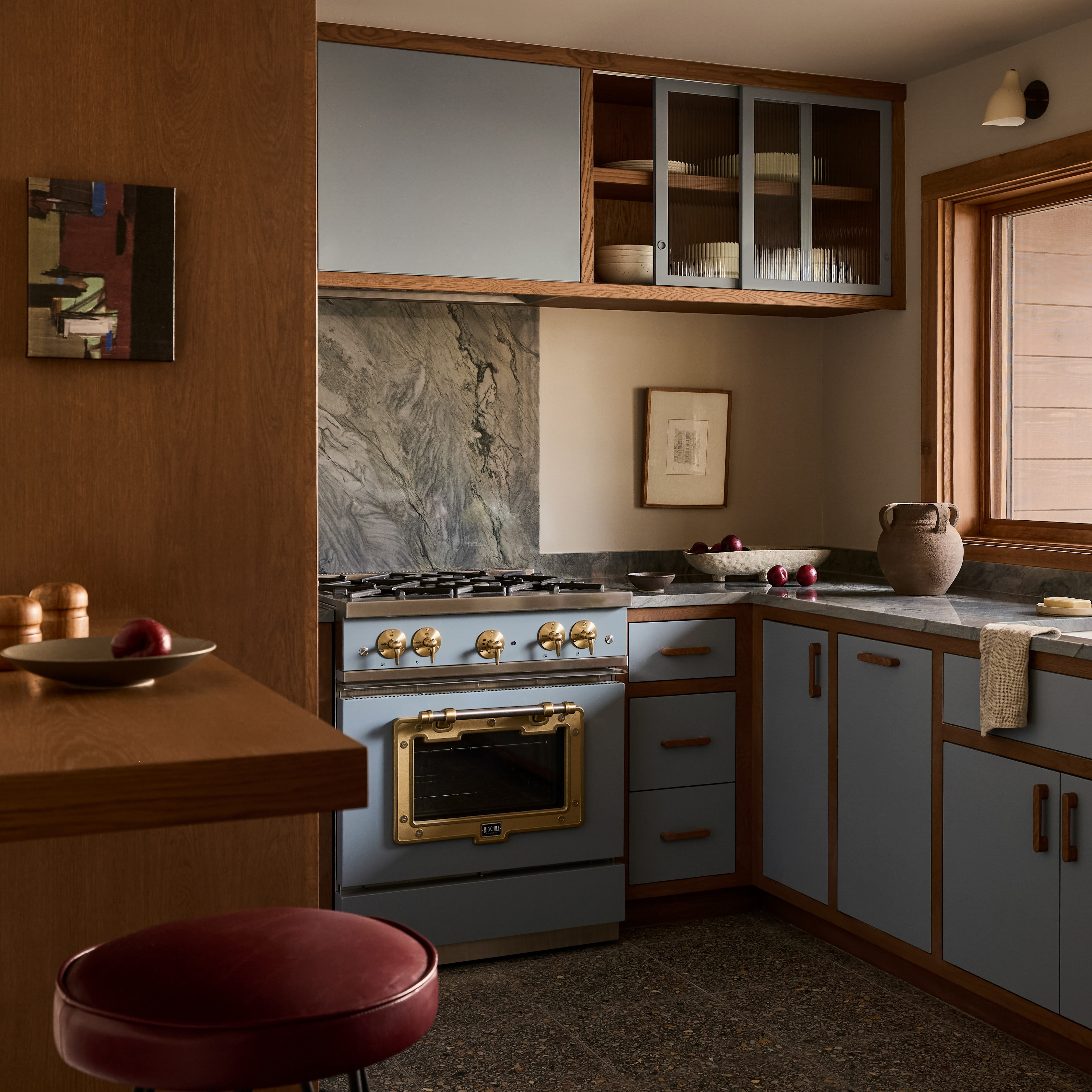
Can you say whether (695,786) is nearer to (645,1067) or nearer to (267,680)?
(645,1067)

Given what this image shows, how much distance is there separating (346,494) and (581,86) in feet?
4.35

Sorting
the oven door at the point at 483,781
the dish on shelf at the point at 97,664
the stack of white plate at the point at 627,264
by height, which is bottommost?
the oven door at the point at 483,781

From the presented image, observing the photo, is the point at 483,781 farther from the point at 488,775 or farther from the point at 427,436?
the point at 427,436

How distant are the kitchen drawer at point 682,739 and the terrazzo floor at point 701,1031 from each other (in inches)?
16.9

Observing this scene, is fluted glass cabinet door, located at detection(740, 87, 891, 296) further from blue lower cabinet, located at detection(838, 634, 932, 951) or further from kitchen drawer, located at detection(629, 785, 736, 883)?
kitchen drawer, located at detection(629, 785, 736, 883)

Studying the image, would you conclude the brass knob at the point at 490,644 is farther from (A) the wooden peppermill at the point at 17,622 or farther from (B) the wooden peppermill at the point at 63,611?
(A) the wooden peppermill at the point at 17,622

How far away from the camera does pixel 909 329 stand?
3.73 m

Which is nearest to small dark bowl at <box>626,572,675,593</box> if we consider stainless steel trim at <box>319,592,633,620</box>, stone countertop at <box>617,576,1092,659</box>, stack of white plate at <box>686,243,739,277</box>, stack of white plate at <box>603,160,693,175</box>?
stone countertop at <box>617,576,1092,659</box>

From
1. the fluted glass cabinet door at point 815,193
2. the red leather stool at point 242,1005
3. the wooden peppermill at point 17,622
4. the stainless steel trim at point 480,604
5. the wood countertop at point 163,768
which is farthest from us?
→ the fluted glass cabinet door at point 815,193

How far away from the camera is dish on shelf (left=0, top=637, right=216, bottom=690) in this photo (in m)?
1.28

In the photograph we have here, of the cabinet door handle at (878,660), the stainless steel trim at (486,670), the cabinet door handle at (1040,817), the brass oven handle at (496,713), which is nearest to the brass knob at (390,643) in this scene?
the stainless steel trim at (486,670)

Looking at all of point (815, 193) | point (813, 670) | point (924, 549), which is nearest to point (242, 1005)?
point (813, 670)

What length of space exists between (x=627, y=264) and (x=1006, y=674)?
1590 millimetres

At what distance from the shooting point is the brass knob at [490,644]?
3.04 m
